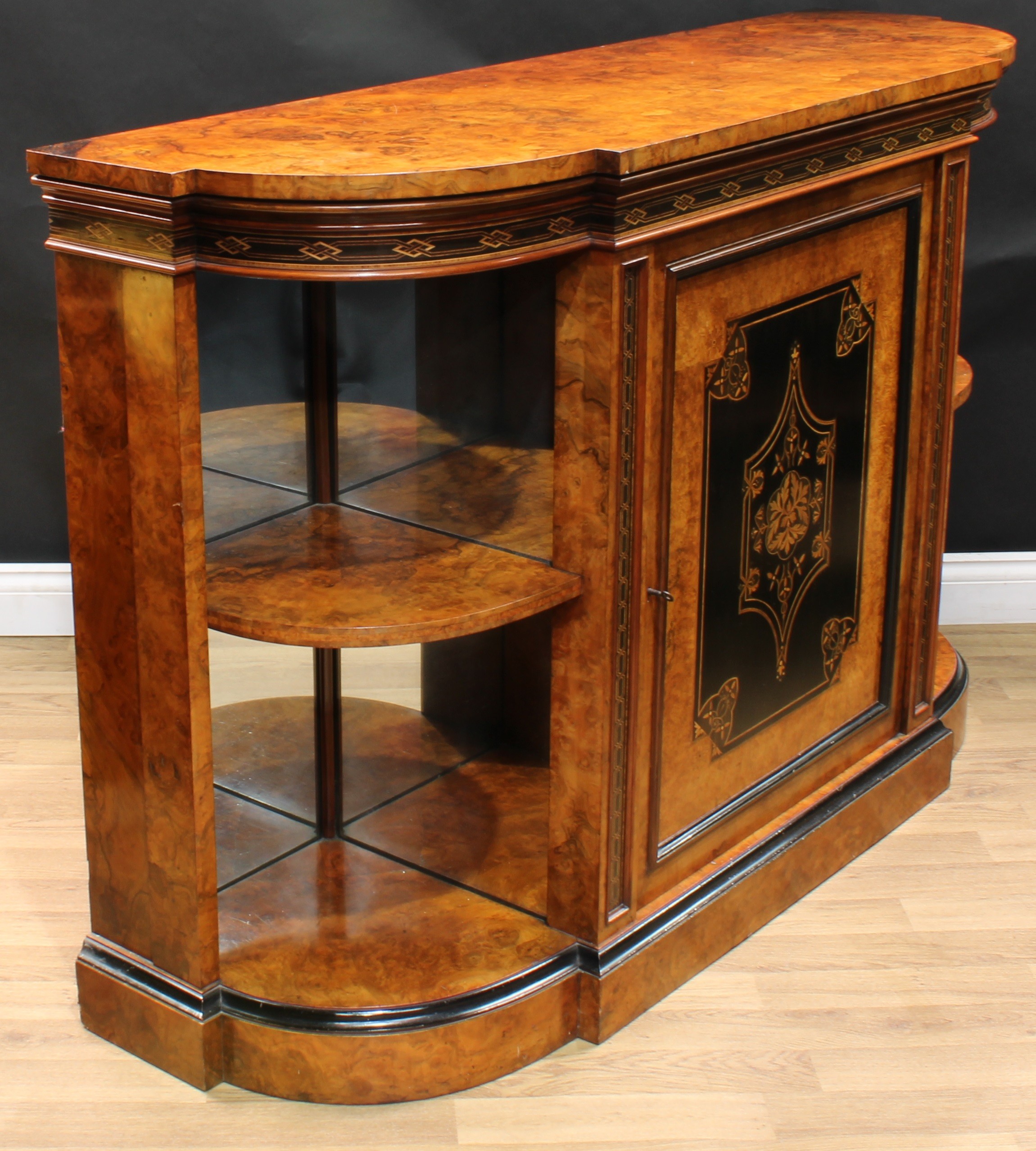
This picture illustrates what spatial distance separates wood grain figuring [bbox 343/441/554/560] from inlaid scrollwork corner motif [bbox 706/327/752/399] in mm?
267

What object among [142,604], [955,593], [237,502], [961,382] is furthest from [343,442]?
[955,593]

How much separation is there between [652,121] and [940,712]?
139 cm

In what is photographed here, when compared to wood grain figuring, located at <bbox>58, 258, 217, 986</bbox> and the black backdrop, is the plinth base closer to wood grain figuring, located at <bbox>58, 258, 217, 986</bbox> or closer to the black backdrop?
wood grain figuring, located at <bbox>58, 258, 217, 986</bbox>

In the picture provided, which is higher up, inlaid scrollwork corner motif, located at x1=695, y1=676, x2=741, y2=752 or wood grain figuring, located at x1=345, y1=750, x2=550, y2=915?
inlaid scrollwork corner motif, located at x1=695, y1=676, x2=741, y2=752

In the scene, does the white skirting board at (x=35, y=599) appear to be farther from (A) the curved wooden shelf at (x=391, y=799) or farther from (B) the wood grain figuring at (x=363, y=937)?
(B) the wood grain figuring at (x=363, y=937)

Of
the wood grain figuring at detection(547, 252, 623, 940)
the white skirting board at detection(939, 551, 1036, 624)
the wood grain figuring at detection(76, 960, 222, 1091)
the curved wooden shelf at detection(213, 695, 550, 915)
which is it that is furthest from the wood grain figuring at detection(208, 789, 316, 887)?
the white skirting board at detection(939, 551, 1036, 624)

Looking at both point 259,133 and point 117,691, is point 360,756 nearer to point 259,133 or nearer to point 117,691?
point 117,691

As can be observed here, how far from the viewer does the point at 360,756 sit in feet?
8.89

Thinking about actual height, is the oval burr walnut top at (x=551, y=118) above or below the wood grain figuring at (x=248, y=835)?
above

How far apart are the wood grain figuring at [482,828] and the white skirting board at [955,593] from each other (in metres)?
1.25

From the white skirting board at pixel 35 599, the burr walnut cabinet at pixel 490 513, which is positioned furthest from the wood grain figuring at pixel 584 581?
the white skirting board at pixel 35 599

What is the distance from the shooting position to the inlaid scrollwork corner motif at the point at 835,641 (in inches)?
107

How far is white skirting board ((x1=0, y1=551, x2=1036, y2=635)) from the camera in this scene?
3.71 m

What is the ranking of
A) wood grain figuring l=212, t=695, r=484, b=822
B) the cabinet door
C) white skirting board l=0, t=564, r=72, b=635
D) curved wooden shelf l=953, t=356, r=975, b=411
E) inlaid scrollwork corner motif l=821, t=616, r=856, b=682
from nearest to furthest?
the cabinet door, wood grain figuring l=212, t=695, r=484, b=822, inlaid scrollwork corner motif l=821, t=616, r=856, b=682, curved wooden shelf l=953, t=356, r=975, b=411, white skirting board l=0, t=564, r=72, b=635
